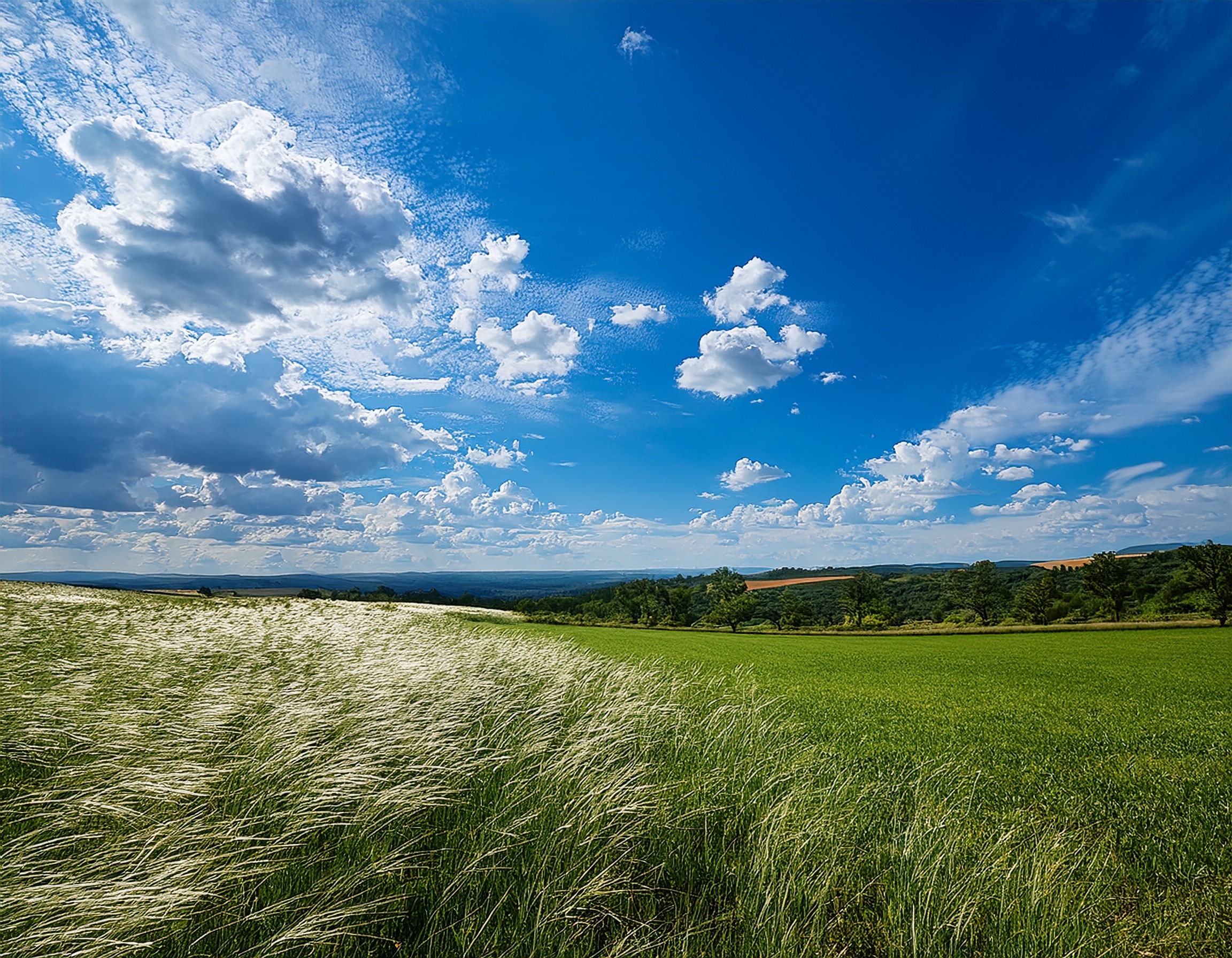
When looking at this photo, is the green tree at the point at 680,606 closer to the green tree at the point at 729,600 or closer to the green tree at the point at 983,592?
the green tree at the point at 729,600

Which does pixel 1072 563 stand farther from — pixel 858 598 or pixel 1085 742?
pixel 1085 742

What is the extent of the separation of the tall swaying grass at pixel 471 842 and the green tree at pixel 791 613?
6564 cm

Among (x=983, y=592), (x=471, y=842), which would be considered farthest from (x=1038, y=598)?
(x=471, y=842)

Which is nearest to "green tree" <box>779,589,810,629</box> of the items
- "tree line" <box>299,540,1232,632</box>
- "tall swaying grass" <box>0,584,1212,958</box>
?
"tree line" <box>299,540,1232,632</box>

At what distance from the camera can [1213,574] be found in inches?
1442

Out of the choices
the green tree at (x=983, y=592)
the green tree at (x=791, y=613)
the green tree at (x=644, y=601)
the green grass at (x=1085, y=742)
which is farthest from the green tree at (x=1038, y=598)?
the green grass at (x=1085, y=742)

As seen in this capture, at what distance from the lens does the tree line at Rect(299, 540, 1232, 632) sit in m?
44.4

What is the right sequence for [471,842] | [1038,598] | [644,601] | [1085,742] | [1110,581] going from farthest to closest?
Answer: [644,601] → [1038,598] → [1110,581] → [1085,742] → [471,842]

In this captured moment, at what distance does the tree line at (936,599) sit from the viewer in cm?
4441

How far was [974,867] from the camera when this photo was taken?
3215mm

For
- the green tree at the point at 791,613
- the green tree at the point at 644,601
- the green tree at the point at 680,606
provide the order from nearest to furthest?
the green tree at the point at 791,613
the green tree at the point at 680,606
the green tree at the point at 644,601

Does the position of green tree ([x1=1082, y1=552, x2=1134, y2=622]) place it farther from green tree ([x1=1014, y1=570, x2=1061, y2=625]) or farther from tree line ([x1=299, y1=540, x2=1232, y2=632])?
green tree ([x1=1014, y1=570, x2=1061, y2=625])

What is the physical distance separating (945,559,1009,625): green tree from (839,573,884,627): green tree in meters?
12.0

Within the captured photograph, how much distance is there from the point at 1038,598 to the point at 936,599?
66.9ft
